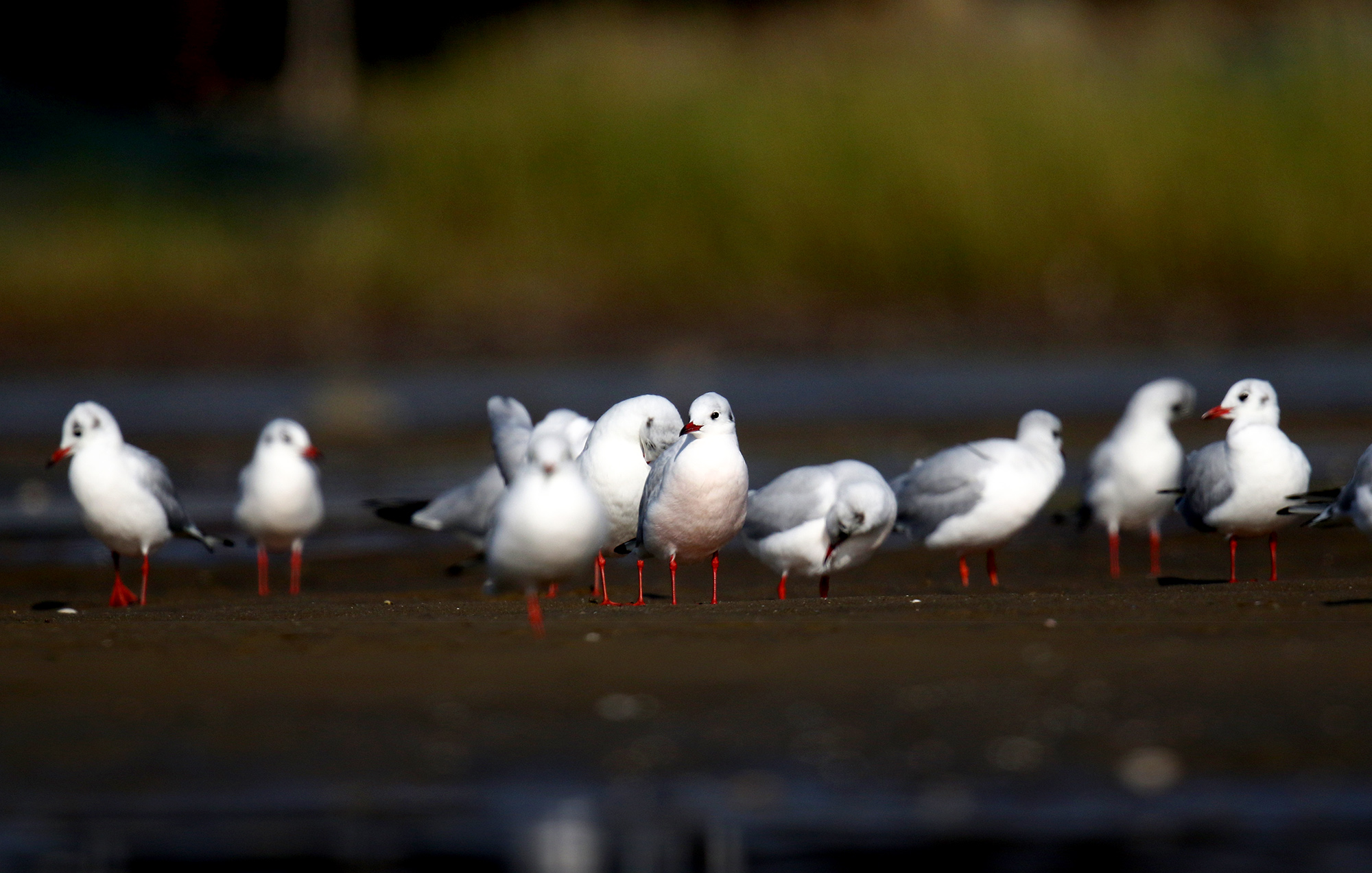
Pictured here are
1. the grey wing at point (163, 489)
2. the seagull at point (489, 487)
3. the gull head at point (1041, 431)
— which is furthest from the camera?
the gull head at point (1041, 431)

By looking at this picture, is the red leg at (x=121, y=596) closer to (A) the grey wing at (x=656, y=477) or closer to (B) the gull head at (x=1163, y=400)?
(A) the grey wing at (x=656, y=477)

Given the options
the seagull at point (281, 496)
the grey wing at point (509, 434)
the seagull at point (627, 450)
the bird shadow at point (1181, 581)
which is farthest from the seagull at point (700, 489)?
the seagull at point (281, 496)

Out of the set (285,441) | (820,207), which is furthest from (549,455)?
(820,207)

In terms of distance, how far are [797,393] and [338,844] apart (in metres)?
13.1

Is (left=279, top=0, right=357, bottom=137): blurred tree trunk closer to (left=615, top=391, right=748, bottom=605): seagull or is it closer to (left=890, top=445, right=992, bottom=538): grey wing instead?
(left=890, top=445, right=992, bottom=538): grey wing

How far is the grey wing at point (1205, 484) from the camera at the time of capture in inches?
346

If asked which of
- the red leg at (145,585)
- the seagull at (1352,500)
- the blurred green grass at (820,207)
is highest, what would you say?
the blurred green grass at (820,207)

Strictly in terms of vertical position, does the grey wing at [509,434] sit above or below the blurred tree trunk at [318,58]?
below

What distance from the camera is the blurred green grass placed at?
20750mm

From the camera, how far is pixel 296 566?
9820 millimetres

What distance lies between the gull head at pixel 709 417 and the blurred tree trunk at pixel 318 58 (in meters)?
20.7

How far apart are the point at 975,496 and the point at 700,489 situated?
5.91ft

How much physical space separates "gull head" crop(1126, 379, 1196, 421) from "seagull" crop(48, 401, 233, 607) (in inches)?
176

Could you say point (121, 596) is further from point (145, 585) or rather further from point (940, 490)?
point (940, 490)
